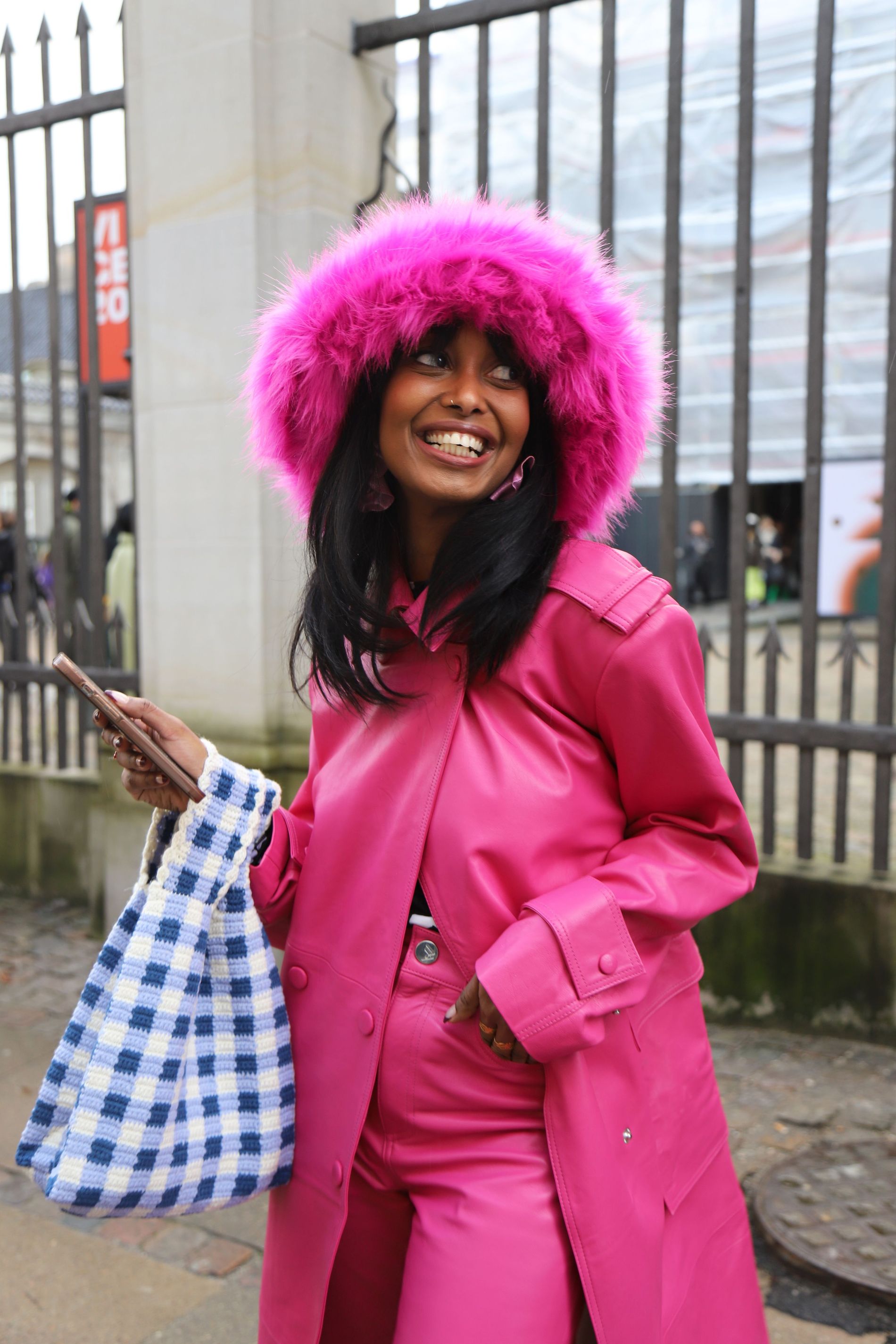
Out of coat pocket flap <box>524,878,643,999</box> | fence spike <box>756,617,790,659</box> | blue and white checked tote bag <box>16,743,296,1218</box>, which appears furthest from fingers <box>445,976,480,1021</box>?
fence spike <box>756,617,790,659</box>

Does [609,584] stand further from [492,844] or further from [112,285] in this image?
[112,285]

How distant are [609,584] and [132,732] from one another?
682mm

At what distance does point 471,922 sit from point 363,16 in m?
3.83

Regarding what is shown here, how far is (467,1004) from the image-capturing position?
156cm

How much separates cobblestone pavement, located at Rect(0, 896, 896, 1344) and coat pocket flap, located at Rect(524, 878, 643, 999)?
1516 millimetres

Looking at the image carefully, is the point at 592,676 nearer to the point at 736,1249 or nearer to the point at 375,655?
the point at 375,655

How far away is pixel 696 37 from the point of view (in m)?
12.6

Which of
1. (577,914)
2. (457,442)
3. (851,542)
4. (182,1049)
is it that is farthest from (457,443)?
(851,542)

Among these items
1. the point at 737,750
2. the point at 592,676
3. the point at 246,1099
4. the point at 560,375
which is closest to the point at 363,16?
the point at 737,750

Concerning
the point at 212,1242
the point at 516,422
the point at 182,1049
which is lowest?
the point at 212,1242

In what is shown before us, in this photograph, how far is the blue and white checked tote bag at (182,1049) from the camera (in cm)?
160

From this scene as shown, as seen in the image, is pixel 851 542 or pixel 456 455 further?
pixel 851 542

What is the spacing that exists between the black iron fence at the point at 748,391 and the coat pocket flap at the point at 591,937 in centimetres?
239

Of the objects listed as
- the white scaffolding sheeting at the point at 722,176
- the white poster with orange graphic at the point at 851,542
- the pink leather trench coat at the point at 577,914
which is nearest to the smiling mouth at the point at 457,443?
the pink leather trench coat at the point at 577,914
